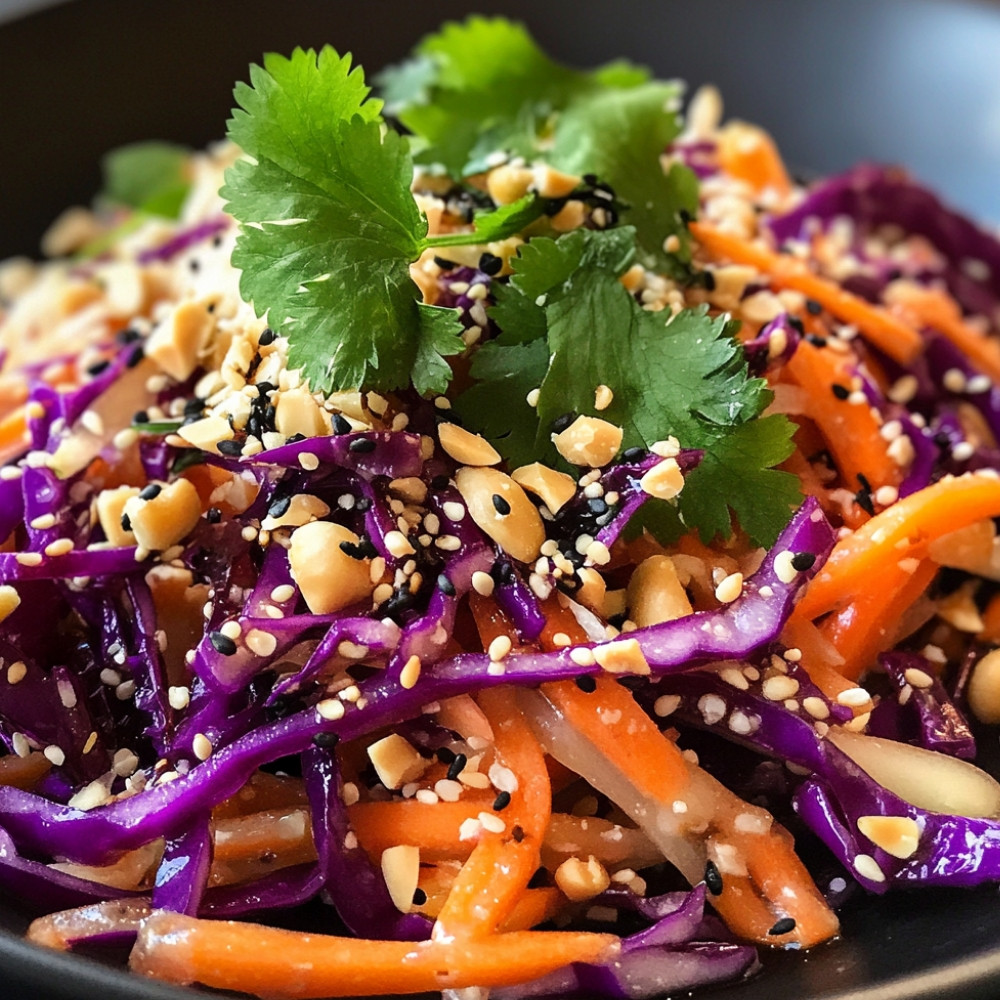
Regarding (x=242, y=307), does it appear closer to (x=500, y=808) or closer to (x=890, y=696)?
(x=500, y=808)

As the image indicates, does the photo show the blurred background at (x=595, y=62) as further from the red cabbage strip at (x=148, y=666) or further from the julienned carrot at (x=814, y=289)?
the red cabbage strip at (x=148, y=666)

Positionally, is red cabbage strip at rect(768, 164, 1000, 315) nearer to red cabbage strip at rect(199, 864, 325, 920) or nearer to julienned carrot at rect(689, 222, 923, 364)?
julienned carrot at rect(689, 222, 923, 364)

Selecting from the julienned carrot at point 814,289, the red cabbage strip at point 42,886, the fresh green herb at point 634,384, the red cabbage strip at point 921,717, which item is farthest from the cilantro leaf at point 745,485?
the red cabbage strip at point 42,886

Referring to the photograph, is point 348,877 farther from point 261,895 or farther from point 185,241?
point 185,241

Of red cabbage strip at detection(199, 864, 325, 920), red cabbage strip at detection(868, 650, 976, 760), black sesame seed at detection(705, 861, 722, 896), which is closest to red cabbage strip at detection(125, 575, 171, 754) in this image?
red cabbage strip at detection(199, 864, 325, 920)

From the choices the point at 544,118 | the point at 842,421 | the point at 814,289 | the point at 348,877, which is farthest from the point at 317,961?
the point at 544,118
